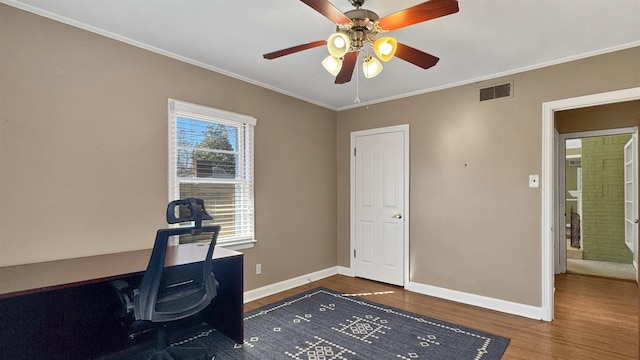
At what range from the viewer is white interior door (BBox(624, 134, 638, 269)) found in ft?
14.5

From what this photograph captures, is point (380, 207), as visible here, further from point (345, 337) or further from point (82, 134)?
point (82, 134)

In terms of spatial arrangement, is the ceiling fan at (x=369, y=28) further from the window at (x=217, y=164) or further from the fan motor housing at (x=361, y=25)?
the window at (x=217, y=164)

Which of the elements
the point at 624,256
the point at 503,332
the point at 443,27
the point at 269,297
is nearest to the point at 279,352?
the point at 269,297

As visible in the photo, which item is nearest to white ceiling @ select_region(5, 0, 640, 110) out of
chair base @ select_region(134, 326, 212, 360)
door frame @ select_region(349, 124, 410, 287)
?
door frame @ select_region(349, 124, 410, 287)

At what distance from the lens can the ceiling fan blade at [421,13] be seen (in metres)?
1.55

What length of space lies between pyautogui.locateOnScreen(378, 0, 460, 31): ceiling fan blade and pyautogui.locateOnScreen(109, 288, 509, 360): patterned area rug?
231cm

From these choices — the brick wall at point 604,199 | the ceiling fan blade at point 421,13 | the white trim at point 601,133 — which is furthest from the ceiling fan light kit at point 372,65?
the brick wall at point 604,199

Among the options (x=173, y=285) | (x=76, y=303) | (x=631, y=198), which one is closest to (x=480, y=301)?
(x=173, y=285)

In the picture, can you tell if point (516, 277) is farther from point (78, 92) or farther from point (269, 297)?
point (78, 92)

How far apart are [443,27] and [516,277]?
2.57 m

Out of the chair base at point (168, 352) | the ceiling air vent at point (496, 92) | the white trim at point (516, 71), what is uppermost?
the white trim at point (516, 71)

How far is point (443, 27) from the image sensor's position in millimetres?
2428

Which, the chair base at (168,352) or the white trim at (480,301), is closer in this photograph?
the chair base at (168,352)

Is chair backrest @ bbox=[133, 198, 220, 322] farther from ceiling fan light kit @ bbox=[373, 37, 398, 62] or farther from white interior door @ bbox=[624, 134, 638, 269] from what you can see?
white interior door @ bbox=[624, 134, 638, 269]
